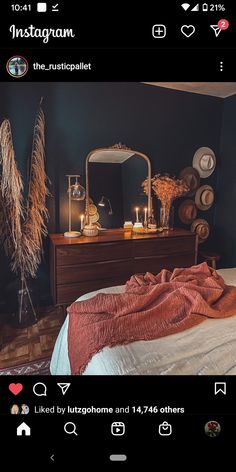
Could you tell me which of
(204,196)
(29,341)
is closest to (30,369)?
(29,341)

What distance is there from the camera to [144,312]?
3.09 feet

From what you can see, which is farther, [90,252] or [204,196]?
[204,196]

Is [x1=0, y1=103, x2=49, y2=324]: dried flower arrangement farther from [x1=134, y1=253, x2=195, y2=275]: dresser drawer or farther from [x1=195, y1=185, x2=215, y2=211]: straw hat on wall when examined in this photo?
[x1=195, y1=185, x2=215, y2=211]: straw hat on wall

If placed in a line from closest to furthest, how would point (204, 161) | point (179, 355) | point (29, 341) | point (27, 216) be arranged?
point (179, 355), point (29, 341), point (27, 216), point (204, 161)

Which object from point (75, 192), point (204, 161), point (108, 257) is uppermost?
point (204, 161)
